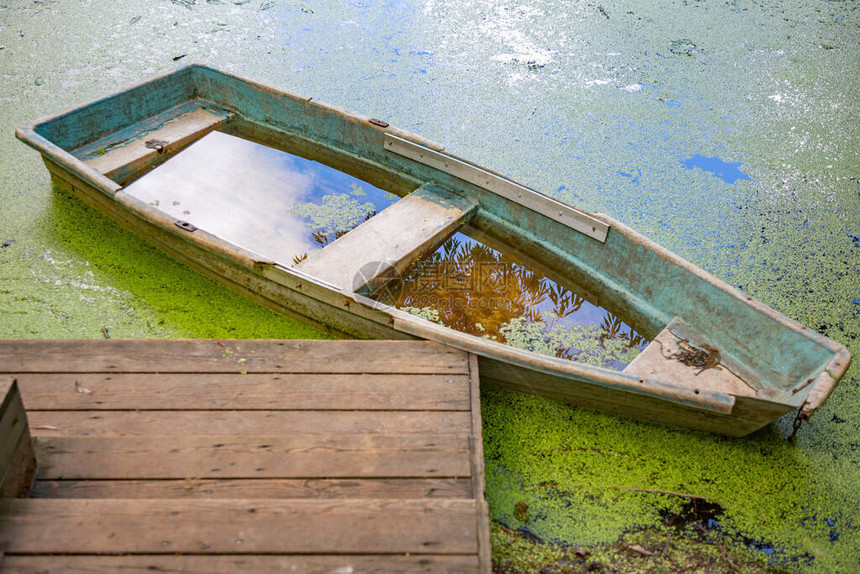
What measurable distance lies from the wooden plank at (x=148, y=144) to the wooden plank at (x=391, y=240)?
1188 millimetres

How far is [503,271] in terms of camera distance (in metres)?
2.96

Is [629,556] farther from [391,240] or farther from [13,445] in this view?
[13,445]

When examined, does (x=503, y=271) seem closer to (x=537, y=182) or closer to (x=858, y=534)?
(x=537, y=182)

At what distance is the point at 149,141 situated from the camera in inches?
135

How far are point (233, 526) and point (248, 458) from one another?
0.34 meters

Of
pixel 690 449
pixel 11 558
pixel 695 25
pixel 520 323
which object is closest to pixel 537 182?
pixel 520 323

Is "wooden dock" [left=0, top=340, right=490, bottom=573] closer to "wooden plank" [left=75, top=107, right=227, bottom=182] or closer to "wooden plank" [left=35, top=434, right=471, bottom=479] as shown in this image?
"wooden plank" [left=35, top=434, right=471, bottom=479]

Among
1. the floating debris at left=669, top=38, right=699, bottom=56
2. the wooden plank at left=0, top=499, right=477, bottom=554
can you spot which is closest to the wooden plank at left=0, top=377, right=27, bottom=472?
the wooden plank at left=0, top=499, right=477, bottom=554

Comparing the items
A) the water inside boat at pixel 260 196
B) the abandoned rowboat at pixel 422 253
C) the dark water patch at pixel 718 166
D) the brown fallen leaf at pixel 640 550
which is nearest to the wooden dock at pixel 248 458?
the abandoned rowboat at pixel 422 253

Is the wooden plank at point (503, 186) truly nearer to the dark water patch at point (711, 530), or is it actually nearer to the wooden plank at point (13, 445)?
the dark water patch at point (711, 530)

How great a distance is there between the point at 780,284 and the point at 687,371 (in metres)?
1.04

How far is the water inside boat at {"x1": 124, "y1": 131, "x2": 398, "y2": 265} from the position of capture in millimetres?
3053

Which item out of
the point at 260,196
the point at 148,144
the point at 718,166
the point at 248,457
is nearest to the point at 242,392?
the point at 248,457

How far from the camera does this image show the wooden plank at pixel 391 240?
2672mm
